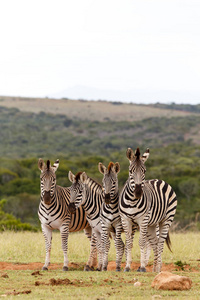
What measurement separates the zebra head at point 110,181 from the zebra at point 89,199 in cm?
51

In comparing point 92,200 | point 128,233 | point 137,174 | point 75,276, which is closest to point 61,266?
point 92,200

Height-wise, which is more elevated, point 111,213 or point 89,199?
point 89,199

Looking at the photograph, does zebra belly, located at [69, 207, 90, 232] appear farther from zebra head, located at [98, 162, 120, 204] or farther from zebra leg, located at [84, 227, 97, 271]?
zebra head, located at [98, 162, 120, 204]

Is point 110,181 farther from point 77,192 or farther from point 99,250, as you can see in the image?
point 99,250

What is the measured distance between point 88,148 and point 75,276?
58.4 metres

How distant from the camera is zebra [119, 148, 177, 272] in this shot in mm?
9289

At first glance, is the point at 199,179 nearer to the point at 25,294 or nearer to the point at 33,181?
the point at 33,181

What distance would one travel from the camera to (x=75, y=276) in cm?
873

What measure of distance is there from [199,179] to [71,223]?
2802 centimetres

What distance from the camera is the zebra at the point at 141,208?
9289 millimetres

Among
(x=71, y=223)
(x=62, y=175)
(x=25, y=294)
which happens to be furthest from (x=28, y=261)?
(x=62, y=175)

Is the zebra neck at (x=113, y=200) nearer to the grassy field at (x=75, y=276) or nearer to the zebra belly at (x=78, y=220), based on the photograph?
the zebra belly at (x=78, y=220)

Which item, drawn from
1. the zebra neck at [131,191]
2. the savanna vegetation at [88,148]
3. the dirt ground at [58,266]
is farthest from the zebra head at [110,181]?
the savanna vegetation at [88,148]

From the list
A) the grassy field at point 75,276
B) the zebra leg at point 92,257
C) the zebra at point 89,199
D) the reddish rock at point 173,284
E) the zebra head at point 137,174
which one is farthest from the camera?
the zebra leg at point 92,257
